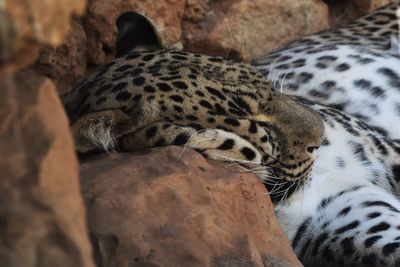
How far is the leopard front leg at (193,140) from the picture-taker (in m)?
3.10

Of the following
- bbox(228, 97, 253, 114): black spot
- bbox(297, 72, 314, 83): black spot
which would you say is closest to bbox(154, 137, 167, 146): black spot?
bbox(228, 97, 253, 114): black spot

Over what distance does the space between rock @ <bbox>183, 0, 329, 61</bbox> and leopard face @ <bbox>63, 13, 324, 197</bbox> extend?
1.31 meters

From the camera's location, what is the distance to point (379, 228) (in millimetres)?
3521

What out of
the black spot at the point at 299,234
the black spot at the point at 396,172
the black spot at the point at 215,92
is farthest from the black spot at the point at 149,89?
the black spot at the point at 396,172

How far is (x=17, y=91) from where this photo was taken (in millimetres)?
1788

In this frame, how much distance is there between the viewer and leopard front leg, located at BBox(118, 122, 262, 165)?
3.10 metres

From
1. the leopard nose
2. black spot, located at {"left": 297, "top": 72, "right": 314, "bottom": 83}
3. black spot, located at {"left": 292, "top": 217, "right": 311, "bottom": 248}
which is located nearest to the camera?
the leopard nose

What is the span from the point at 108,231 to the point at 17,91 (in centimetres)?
79

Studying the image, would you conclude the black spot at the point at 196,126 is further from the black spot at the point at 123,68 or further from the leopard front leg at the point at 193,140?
the black spot at the point at 123,68

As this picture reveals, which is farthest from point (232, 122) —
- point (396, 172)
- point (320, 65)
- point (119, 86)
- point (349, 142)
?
point (320, 65)

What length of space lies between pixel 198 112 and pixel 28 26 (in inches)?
67.5

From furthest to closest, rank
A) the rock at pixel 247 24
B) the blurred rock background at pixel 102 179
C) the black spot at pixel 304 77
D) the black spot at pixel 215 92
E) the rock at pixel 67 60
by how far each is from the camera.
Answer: the rock at pixel 247 24 → the black spot at pixel 304 77 → the rock at pixel 67 60 → the black spot at pixel 215 92 → the blurred rock background at pixel 102 179

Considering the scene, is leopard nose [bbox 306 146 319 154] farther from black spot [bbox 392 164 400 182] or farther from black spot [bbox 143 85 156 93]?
black spot [bbox 392 164 400 182]

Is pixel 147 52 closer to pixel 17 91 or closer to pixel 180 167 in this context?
pixel 180 167
